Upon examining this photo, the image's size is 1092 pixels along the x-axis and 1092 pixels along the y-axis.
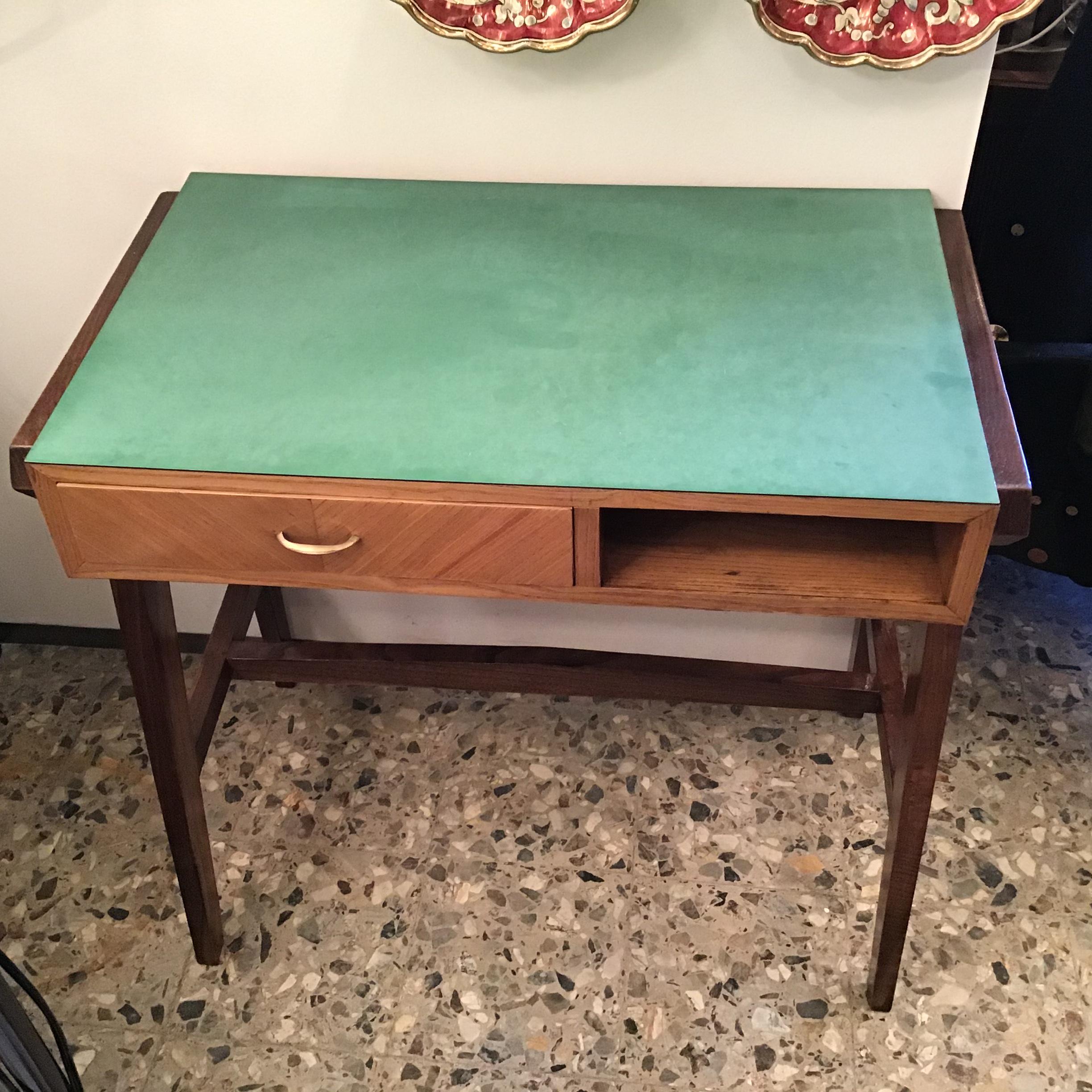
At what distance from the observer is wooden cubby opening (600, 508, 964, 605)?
3.11 feet

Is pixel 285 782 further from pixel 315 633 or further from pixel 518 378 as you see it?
pixel 518 378

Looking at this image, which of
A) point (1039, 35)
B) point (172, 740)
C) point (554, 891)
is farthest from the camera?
point (554, 891)

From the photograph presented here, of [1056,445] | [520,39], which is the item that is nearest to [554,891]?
[1056,445]

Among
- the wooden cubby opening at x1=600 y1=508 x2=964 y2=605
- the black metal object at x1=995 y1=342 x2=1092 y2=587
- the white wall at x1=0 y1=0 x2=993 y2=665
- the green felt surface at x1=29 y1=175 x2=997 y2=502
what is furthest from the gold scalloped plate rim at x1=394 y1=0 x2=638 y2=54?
the black metal object at x1=995 y1=342 x2=1092 y2=587

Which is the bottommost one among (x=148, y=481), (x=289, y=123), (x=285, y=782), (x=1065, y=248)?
(x=285, y=782)

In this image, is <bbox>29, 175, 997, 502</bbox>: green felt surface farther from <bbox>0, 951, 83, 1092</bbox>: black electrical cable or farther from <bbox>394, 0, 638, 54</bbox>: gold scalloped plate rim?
<bbox>0, 951, 83, 1092</bbox>: black electrical cable

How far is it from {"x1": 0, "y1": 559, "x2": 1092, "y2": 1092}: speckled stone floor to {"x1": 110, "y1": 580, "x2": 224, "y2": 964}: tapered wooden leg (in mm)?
108

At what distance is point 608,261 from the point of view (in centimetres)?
110

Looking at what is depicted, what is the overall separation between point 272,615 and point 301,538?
744 millimetres

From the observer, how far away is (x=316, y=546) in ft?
3.10

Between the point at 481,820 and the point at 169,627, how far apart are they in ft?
2.00

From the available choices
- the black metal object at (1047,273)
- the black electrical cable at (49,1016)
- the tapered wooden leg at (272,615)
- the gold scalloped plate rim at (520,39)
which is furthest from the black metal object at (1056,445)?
the black electrical cable at (49,1016)

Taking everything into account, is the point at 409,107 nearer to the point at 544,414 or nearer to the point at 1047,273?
the point at 544,414

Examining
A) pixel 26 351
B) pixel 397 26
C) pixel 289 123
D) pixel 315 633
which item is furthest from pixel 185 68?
pixel 315 633
